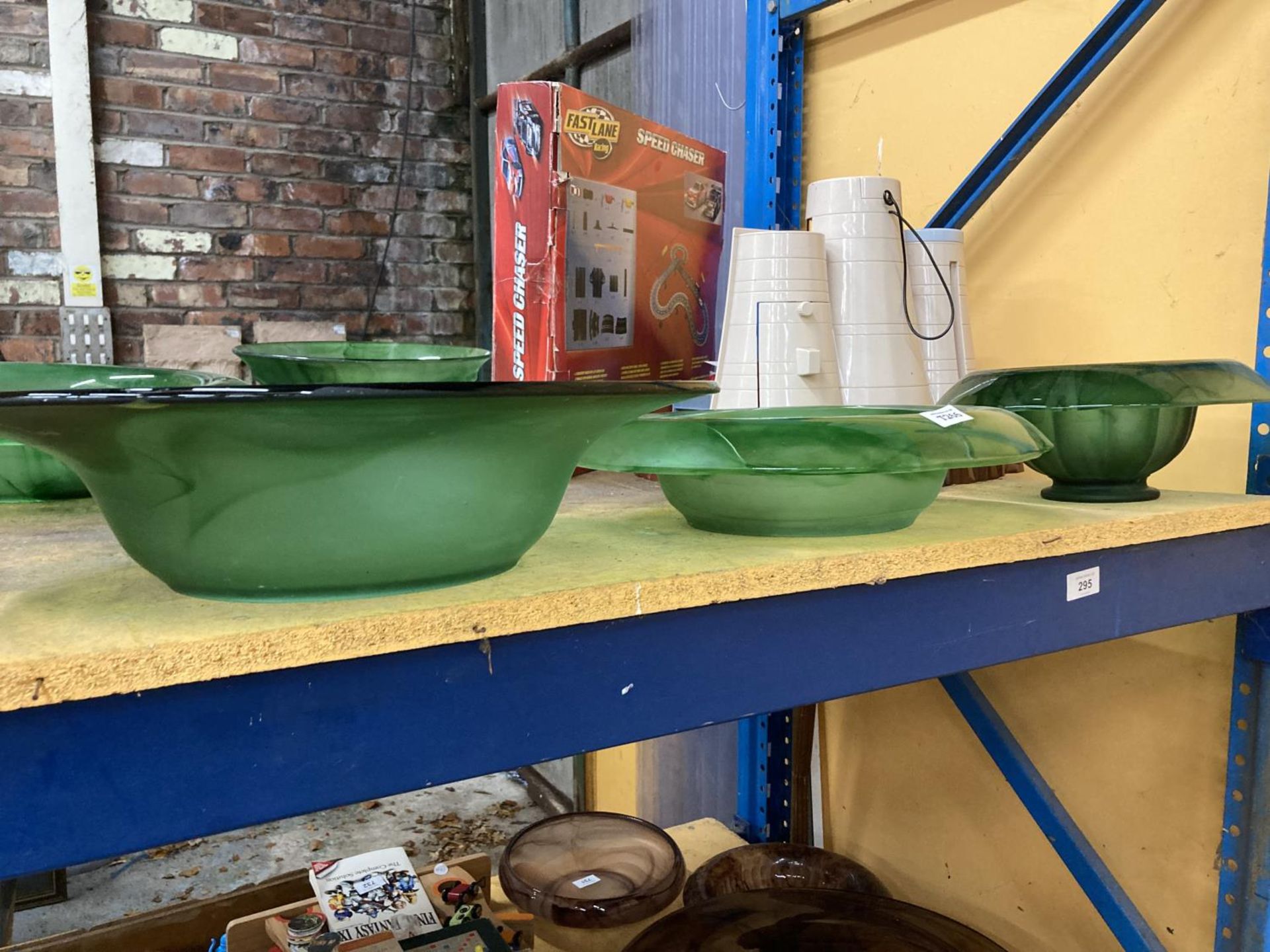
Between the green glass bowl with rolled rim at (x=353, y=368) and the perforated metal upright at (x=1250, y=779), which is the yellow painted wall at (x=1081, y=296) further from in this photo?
the green glass bowl with rolled rim at (x=353, y=368)

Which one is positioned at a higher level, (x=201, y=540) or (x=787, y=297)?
(x=787, y=297)

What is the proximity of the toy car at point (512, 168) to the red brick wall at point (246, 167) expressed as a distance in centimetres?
187

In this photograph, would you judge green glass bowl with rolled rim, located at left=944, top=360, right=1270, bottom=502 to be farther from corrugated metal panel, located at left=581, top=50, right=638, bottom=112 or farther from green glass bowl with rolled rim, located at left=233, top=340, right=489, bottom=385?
corrugated metal panel, located at left=581, top=50, right=638, bottom=112

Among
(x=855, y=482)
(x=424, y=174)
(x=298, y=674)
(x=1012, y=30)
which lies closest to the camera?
(x=298, y=674)

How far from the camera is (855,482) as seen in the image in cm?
55

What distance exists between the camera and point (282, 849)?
2.03 metres

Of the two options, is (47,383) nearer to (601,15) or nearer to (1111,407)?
(1111,407)

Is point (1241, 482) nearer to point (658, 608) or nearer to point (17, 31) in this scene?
point (658, 608)

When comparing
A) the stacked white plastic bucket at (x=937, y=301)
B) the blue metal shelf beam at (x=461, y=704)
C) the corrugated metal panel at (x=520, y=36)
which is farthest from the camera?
the corrugated metal panel at (x=520, y=36)

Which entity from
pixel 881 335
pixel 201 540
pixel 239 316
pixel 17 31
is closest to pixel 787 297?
pixel 881 335

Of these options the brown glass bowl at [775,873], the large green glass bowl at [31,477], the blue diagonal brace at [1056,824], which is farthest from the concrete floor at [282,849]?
the large green glass bowl at [31,477]

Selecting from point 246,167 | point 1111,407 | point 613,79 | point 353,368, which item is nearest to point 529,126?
point 353,368

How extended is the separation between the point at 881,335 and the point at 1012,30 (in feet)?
1.52

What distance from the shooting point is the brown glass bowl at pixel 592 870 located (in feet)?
3.42
